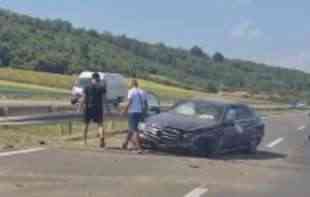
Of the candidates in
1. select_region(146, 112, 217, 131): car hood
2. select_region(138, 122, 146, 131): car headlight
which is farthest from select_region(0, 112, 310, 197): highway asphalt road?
select_region(138, 122, 146, 131): car headlight

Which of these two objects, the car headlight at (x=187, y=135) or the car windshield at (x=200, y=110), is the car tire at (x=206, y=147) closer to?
the car headlight at (x=187, y=135)

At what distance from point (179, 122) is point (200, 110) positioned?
1352 mm

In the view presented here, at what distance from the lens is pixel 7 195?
9.87 metres

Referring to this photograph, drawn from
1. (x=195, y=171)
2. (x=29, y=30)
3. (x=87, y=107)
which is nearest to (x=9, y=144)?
(x=87, y=107)

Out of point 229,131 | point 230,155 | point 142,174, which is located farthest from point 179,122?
point 142,174

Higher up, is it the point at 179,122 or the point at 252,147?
the point at 179,122

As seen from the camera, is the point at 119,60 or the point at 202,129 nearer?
the point at 202,129

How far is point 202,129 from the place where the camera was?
55.4ft

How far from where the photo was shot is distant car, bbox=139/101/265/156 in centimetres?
1673

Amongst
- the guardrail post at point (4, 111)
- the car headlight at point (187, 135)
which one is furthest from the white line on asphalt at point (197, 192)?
the guardrail post at point (4, 111)

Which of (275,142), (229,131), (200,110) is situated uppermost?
(200,110)

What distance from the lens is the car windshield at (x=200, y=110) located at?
1791 cm

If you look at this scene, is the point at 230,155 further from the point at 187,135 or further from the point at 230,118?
the point at 187,135

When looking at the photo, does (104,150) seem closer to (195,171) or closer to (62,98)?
(195,171)
